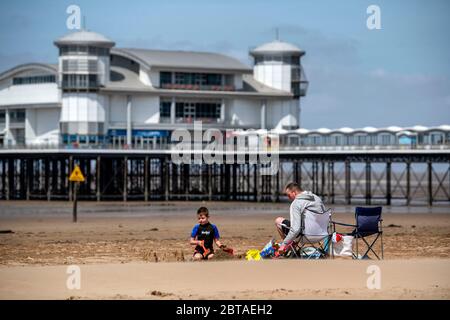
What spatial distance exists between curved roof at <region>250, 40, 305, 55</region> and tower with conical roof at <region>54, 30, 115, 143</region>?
455 inches

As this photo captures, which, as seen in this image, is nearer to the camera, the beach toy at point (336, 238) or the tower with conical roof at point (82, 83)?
the beach toy at point (336, 238)

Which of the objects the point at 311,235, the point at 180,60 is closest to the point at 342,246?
the point at 311,235

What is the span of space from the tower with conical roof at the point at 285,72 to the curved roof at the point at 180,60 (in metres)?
2.10

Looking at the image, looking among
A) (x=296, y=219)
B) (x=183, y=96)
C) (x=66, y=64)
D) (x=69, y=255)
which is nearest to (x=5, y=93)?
(x=66, y=64)

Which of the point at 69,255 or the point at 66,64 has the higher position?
the point at 66,64

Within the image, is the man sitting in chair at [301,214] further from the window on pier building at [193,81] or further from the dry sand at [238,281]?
the window on pier building at [193,81]

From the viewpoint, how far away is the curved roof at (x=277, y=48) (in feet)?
247

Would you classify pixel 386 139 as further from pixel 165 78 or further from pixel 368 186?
pixel 165 78

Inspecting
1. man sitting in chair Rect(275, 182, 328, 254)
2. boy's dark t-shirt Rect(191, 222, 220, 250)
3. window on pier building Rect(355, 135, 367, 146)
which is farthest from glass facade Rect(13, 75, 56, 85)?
man sitting in chair Rect(275, 182, 328, 254)

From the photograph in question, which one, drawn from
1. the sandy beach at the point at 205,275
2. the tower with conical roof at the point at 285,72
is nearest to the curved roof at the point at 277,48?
the tower with conical roof at the point at 285,72

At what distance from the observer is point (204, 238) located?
58.4 ft

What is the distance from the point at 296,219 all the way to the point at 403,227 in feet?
53.4

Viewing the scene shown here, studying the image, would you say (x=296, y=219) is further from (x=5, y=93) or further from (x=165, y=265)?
(x=5, y=93)
